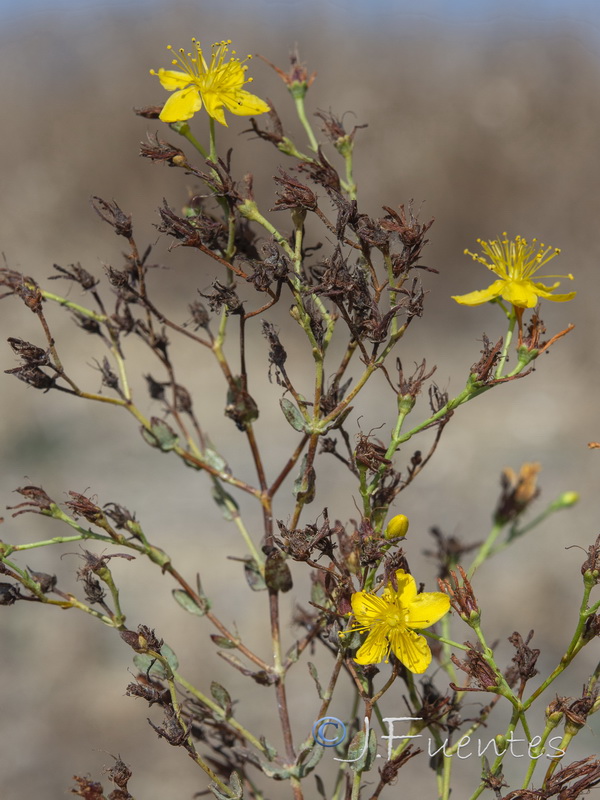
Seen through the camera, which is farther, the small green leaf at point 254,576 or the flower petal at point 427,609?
the small green leaf at point 254,576

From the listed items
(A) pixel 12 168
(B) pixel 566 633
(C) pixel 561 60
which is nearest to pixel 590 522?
(B) pixel 566 633

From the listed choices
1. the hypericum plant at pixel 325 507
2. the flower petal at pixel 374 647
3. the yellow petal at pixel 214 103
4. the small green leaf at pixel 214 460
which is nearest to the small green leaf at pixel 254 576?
the hypericum plant at pixel 325 507

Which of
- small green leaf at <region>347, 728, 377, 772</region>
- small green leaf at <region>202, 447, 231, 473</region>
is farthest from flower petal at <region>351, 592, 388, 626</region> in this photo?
small green leaf at <region>202, 447, 231, 473</region>

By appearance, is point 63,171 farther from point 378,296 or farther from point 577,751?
point 378,296

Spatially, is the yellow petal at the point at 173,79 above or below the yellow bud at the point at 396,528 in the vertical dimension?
above

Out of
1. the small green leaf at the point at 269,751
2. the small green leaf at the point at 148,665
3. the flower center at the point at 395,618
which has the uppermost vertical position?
the small green leaf at the point at 148,665

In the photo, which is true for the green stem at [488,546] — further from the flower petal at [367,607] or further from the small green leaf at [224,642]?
the small green leaf at [224,642]
